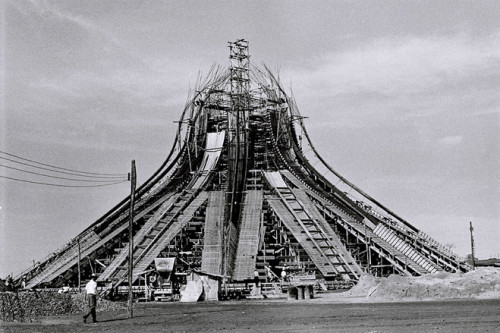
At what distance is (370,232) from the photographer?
64.2 m

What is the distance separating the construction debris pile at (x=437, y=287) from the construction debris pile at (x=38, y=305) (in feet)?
47.8

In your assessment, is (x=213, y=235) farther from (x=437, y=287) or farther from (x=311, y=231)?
(x=437, y=287)

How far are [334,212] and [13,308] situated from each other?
140ft

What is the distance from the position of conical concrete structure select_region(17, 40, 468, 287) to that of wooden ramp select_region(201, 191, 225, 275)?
0.11 metres

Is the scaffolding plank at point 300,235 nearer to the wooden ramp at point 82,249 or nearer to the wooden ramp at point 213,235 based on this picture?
the wooden ramp at point 213,235

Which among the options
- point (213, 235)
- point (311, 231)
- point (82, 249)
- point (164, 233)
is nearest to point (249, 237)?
point (213, 235)

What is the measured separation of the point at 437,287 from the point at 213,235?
25.0 metres

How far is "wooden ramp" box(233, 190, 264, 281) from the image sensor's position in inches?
2237

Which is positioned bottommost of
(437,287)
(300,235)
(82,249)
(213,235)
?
(437,287)

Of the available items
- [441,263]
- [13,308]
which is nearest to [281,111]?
[441,263]

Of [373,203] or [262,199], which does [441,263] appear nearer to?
[373,203]

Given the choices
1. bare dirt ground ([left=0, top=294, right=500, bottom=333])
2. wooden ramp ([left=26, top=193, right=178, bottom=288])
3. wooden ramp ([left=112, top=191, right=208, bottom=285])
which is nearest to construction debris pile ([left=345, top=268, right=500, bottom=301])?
bare dirt ground ([left=0, top=294, right=500, bottom=333])

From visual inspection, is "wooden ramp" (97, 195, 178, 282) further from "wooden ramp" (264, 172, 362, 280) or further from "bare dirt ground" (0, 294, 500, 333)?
"bare dirt ground" (0, 294, 500, 333)

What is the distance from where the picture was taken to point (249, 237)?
204ft
